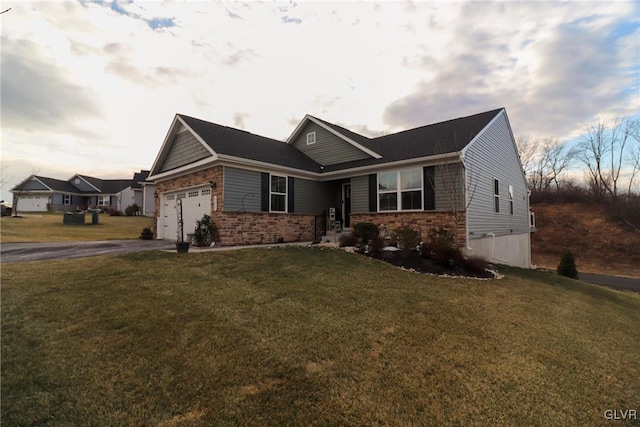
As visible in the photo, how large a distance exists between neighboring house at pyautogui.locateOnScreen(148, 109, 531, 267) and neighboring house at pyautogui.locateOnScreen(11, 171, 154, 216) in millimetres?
24352

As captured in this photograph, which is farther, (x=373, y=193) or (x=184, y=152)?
(x=184, y=152)

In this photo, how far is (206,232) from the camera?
10953 millimetres

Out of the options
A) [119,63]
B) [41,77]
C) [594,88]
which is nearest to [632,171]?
[594,88]

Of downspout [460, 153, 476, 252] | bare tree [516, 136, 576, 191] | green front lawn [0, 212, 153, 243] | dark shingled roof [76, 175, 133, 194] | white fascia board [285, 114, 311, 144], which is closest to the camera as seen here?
downspout [460, 153, 476, 252]

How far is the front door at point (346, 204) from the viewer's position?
556 inches

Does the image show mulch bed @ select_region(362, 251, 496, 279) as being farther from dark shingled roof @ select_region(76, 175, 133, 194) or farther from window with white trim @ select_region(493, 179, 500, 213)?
dark shingled roof @ select_region(76, 175, 133, 194)

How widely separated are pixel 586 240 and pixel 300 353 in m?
Answer: 33.4

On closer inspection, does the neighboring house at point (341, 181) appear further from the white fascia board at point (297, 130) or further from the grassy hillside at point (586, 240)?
the grassy hillside at point (586, 240)

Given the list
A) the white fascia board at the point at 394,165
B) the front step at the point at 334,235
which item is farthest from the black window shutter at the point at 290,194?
the front step at the point at 334,235

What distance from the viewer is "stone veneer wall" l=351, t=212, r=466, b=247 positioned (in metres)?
9.85

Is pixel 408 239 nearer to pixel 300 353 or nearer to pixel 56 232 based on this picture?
pixel 300 353

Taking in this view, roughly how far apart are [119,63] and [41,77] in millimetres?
2208

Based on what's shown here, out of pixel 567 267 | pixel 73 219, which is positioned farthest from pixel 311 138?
pixel 73 219

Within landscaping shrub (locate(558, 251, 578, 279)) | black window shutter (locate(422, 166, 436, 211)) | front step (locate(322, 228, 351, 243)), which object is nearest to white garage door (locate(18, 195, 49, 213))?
front step (locate(322, 228, 351, 243))
